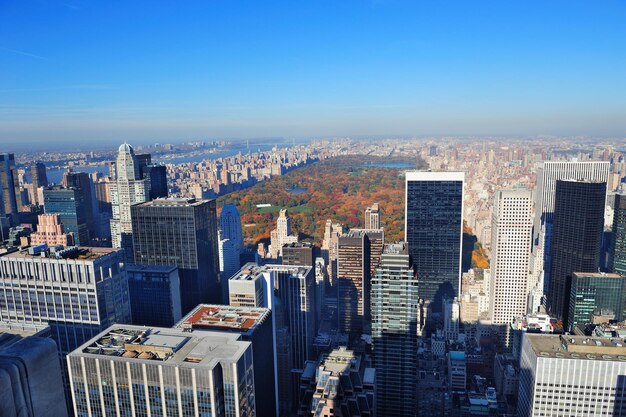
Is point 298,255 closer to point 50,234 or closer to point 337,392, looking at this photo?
point 337,392

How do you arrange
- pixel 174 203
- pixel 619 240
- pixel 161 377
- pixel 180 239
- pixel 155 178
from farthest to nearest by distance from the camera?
pixel 155 178 < pixel 619 240 < pixel 174 203 < pixel 180 239 < pixel 161 377

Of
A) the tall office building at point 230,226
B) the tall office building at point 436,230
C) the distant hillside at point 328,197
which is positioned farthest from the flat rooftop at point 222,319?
the distant hillside at point 328,197

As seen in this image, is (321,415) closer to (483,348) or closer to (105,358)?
(105,358)

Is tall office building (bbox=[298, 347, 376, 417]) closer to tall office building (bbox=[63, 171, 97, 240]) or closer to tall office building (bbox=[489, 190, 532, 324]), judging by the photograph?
tall office building (bbox=[489, 190, 532, 324])

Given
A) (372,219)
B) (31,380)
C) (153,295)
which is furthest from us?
(372,219)

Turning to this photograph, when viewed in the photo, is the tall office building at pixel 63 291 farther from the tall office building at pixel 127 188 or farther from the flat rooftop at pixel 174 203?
the tall office building at pixel 127 188

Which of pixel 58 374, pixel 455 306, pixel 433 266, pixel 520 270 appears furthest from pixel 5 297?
pixel 520 270

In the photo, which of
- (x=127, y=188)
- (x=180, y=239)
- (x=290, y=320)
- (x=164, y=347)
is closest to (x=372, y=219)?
(x=290, y=320)

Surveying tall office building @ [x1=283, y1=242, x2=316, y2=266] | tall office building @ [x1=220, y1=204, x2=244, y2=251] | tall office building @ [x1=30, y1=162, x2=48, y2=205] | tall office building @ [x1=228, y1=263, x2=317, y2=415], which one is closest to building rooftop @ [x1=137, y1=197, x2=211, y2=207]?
tall office building @ [x1=228, y1=263, x2=317, y2=415]
